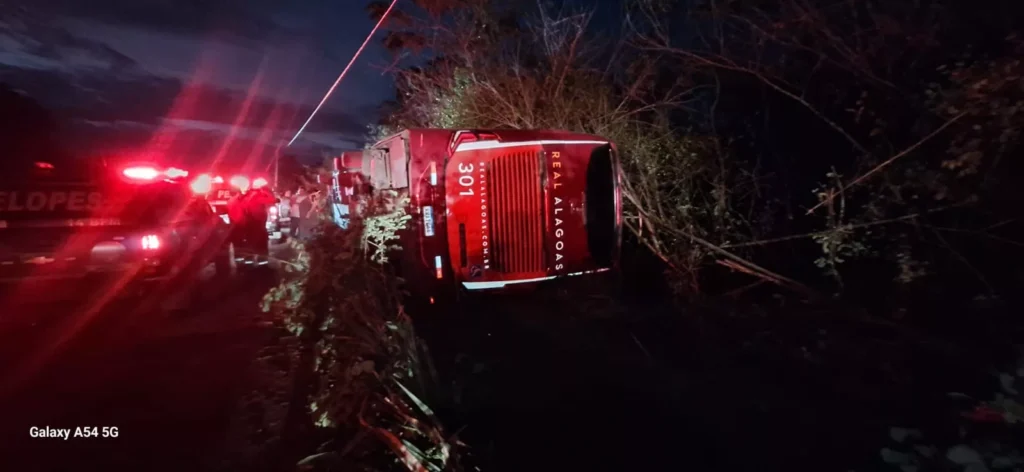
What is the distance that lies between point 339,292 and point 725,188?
16.9 ft

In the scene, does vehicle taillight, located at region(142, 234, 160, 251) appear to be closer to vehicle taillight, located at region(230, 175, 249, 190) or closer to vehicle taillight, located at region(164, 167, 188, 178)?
vehicle taillight, located at region(164, 167, 188, 178)

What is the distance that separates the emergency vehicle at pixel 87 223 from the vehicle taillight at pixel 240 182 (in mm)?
10353

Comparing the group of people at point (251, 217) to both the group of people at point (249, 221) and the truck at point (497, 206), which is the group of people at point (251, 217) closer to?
the group of people at point (249, 221)

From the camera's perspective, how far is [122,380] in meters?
5.85

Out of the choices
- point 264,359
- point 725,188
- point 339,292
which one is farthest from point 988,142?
point 264,359

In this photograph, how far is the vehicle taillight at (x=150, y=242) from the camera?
8.03 metres

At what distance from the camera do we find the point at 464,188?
7277 millimetres

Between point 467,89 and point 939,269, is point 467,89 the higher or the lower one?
the higher one

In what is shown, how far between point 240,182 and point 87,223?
11667mm

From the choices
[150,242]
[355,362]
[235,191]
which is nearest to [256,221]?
[235,191]

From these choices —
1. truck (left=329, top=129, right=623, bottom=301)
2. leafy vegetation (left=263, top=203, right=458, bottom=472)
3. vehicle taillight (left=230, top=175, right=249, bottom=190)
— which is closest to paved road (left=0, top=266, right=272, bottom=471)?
leafy vegetation (left=263, top=203, right=458, bottom=472)

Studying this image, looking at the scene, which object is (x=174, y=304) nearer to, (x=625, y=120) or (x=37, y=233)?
(x=37, y=233)

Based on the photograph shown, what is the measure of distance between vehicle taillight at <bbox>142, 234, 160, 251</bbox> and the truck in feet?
10.3

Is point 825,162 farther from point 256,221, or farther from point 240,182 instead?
point 240,182
